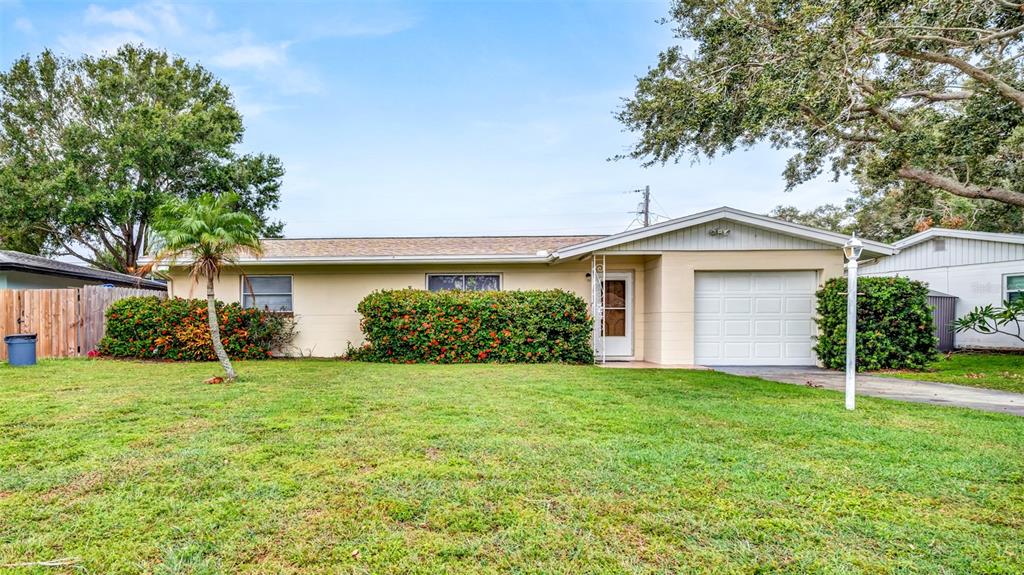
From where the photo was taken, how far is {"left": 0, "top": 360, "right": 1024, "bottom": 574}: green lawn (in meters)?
2.33

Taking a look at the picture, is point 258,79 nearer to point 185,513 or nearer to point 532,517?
point 185,513

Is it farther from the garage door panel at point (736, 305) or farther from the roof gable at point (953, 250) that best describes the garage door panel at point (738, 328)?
the roof gable at point (953, 250)

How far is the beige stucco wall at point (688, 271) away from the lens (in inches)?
387

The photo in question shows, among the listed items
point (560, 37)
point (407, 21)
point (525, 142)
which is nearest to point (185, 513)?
point (407, 21)

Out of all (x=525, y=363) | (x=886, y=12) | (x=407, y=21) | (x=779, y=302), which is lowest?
(x=525, y=363)

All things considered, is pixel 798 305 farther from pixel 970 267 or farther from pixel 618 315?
pixel 970 267

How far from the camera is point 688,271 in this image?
9883 mm

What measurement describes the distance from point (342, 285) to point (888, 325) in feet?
37.8

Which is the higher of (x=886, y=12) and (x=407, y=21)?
(x=407, y=21)

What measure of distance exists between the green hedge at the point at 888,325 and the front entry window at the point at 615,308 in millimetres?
4100

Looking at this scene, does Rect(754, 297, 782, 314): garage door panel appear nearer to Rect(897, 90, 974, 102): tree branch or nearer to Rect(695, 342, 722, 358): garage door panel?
Rect(695, 342, 722, 358): garage door panel

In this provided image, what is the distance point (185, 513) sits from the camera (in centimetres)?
273

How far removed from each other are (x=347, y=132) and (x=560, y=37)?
726 centimetres

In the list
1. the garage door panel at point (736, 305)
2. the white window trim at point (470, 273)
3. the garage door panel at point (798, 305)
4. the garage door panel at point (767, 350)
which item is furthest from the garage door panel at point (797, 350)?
the white window trim at point (470, 273)
